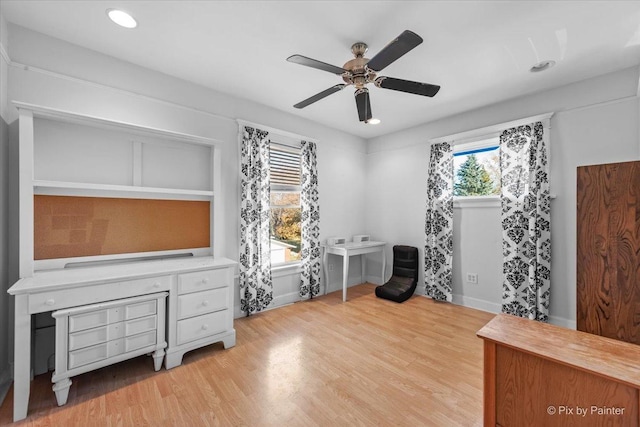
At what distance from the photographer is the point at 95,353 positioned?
188 centimetres

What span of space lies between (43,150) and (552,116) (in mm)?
4881

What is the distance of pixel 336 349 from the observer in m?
2.49

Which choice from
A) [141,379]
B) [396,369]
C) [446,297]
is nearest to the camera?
[141,379]

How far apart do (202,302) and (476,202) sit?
11.4 feet

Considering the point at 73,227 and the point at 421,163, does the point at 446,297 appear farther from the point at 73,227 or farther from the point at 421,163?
the point at 73,227

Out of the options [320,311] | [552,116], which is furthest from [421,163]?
[320,311]

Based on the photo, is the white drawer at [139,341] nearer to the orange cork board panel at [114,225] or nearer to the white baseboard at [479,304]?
the orange cork board panel at [114,225]

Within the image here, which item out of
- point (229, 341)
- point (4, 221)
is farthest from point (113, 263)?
Answer: point (229, 341)

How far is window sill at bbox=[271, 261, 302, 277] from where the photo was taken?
11.8ft

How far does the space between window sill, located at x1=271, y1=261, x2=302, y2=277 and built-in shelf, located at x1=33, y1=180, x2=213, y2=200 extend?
1385mm

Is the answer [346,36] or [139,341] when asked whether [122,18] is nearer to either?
[346,36]

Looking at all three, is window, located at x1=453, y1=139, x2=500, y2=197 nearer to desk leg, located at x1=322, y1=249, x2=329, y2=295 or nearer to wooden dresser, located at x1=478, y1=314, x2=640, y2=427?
desk leg, located at x1=322, y1=249, x2=329, y2=295

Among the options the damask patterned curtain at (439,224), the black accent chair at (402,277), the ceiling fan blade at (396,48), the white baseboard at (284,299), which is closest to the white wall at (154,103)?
the white baseboard at (284,299)

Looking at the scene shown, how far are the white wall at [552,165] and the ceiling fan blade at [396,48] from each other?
7.90 ft
